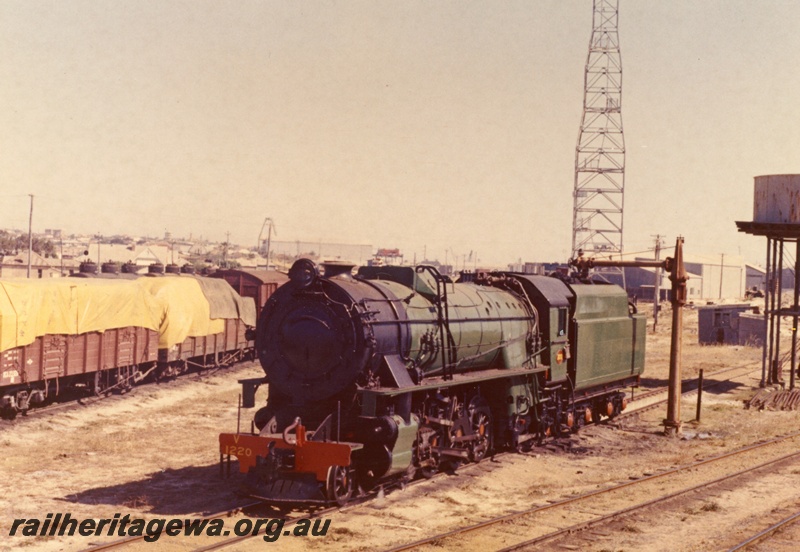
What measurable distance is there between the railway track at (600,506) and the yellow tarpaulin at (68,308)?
12.9 meters

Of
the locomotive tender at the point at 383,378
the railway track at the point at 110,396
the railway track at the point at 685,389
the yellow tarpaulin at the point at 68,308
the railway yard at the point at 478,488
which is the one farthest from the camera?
the railway track at the point at 685,389

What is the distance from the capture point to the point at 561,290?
1991 cm

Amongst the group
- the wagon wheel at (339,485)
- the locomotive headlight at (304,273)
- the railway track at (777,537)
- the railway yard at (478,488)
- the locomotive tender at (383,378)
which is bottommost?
the railway yard at (478,488)

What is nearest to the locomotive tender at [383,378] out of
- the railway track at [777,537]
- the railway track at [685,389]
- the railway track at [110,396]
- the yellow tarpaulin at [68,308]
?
the railway track at [777,537]

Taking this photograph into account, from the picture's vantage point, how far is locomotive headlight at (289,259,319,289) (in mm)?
13859

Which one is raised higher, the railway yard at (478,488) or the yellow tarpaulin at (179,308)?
the yellow tarpaulin at (179,308)

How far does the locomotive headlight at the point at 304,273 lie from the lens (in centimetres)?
1386

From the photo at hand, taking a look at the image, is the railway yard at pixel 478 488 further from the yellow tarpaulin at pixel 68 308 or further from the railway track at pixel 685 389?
the yellow tarpaulin at pixel 68 308

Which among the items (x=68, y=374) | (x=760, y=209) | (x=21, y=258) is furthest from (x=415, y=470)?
(x=21, y=258)

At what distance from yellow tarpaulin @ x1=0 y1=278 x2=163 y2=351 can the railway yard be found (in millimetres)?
2299

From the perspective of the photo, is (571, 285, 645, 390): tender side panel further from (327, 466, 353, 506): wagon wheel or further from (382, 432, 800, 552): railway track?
(327, 466, 353, 506): wagon wheel

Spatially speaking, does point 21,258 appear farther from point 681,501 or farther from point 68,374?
point 681,501

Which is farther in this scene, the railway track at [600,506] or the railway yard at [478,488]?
the railway yard at [478,488]

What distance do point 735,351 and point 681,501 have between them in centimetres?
3376
